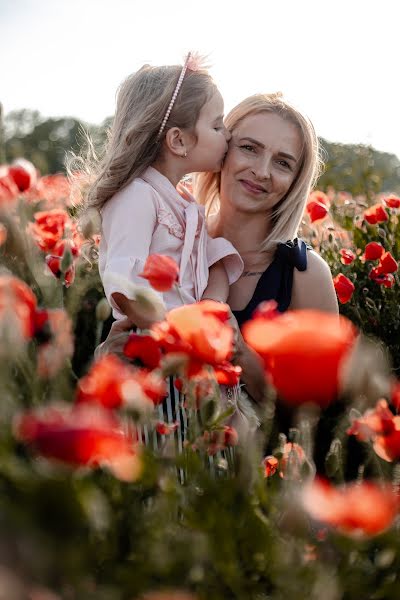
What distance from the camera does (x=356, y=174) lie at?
587 cm

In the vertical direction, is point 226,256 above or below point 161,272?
below

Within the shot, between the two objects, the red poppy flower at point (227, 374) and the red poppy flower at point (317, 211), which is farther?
the red poppy flower at point (317, 211)

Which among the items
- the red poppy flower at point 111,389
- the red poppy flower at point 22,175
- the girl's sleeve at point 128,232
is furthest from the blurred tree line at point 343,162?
the red poppy flower at point 111,389

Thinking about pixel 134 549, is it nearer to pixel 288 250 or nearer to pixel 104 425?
pixel 104 425

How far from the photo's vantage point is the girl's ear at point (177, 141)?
2791mm

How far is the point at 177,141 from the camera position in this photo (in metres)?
2.81

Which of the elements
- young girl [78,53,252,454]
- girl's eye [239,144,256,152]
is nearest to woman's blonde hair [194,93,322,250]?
girl's eye [239,144,256,152]

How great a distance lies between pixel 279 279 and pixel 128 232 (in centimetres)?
78

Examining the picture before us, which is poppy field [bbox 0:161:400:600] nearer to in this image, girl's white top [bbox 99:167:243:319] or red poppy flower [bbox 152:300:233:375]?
red poppy flower [bbox 152:300:233:375]

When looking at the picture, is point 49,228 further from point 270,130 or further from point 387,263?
point 387,263

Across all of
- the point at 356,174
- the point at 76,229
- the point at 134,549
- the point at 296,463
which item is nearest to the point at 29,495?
the point at 134,549

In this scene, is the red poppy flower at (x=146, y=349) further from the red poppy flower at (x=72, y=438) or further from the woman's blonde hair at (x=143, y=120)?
the woman's blonde hair at (x=143, y=120)

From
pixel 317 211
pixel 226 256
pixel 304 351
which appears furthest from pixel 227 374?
pixel 317 211

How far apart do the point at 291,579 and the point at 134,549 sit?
0.24 meters
